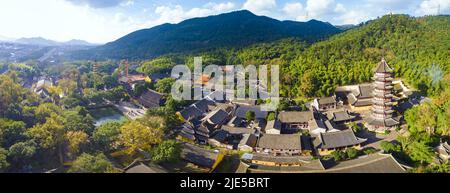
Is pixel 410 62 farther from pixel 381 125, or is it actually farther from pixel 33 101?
pixel 33 101

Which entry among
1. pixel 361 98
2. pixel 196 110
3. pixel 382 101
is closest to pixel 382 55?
pixel 361 98

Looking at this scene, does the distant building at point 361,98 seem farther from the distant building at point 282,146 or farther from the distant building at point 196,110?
the distant building at point 196,110

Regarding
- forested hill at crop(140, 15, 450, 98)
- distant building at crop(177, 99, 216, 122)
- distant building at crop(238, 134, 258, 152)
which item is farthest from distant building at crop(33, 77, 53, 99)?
distant building at crop(238, 134, 258, 152)

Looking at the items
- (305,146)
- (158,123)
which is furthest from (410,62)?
(158,123)

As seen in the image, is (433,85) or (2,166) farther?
(433,85)

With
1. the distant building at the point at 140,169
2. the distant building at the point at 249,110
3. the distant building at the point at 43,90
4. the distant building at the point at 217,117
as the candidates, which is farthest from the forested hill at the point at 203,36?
the distant building at the point at 140,169

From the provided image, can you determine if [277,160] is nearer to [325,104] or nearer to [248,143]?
[248,143]
